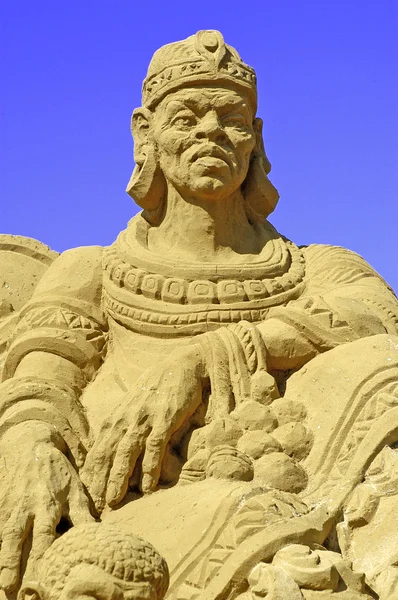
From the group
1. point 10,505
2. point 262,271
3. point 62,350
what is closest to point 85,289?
point 62,350

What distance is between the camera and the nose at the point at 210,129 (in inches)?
336

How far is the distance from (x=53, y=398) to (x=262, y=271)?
4.91ft

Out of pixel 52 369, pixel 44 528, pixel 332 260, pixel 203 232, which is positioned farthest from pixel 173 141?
pixel 44 528

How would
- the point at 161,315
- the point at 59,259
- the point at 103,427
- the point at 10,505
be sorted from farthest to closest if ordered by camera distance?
the point at 59,259, the point at 161,315, the point at 103,427, the point at 10,505

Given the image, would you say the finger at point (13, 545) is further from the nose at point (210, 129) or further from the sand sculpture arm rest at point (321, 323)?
the nose at point (210, 129)

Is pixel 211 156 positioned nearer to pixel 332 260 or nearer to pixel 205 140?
pixel 205 140

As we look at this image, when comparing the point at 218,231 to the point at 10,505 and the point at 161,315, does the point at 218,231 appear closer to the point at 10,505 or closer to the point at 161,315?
the point at 161,315

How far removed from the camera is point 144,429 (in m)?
7.66

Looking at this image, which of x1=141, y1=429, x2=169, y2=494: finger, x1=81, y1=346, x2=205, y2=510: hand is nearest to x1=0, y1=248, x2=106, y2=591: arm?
x1=81, y1=346, x2=205, y2=510: hand

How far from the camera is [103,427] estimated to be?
7.80 metres

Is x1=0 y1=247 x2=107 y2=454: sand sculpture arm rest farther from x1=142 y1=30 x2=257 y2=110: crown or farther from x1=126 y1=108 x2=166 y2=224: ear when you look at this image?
x1=142 y1=30 x2=257 y2=110: crown

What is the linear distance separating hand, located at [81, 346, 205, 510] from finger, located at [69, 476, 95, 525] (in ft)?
0.72

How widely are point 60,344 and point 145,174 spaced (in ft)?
3.91

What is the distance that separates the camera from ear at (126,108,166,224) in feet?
29.1
